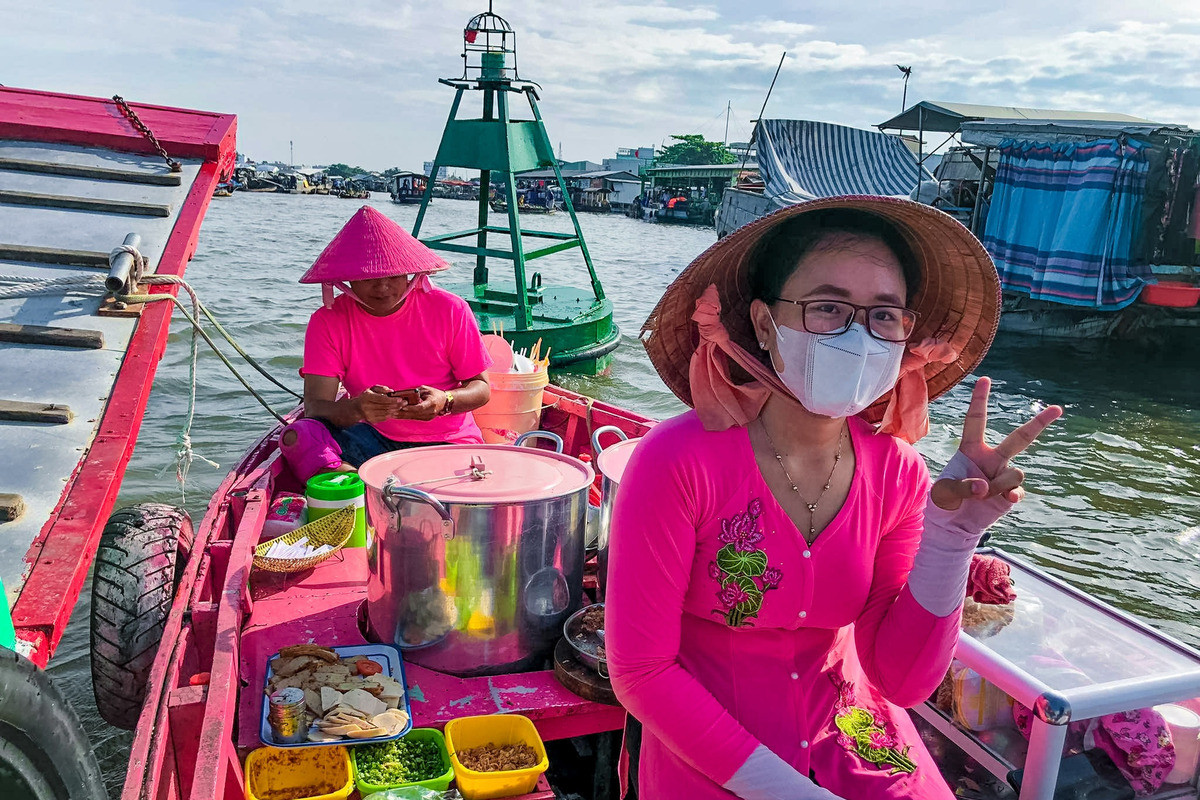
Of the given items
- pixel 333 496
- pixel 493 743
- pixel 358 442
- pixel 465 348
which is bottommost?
pixel 493 743

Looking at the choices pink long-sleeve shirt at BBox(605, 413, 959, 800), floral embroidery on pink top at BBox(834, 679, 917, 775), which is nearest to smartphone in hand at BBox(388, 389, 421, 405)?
pink long-sleeve shirt at BBox(605, 413, 959, 800)

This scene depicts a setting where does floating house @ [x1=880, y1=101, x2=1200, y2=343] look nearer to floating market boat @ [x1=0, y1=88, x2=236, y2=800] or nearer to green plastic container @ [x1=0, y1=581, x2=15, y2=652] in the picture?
floating market boat @ [x1=0, y1=88, x2=236, y2=800]

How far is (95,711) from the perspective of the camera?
15.6 ft

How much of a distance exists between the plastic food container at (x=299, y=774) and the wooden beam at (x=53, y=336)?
169cm

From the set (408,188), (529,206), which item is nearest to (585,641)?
(529,206)

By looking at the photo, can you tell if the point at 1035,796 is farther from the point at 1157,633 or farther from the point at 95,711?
the point at 95,711

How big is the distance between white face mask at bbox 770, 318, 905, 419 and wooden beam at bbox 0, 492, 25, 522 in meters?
2.10

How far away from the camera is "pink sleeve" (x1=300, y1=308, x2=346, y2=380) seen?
3.88 m

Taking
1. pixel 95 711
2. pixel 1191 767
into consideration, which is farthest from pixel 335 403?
pixel 1191 767

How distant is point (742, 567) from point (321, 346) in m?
2.78

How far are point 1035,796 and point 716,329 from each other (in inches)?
59.1

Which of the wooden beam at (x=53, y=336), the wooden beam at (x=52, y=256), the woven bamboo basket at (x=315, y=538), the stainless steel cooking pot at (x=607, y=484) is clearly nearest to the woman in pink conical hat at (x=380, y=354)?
the woven bamboo basket at (x=315, y=538)

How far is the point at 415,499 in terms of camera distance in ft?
8.20

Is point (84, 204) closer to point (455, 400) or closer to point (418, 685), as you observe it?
point (455, 400)
